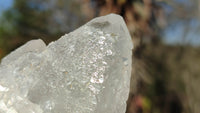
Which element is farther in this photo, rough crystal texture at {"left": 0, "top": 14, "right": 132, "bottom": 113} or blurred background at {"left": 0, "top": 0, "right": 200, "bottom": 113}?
blurred background at {"left": 0, "top": 0, "right": 200, "bottom": 113}

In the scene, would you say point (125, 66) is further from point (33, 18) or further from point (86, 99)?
point (33, 18)

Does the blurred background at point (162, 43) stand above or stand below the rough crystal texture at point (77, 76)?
below

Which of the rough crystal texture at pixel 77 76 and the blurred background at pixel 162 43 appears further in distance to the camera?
the blurred background at pixel 162 43

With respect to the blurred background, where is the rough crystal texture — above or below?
above

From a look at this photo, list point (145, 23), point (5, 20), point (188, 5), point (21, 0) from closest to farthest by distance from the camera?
1. point (145, 23)
2. point (188, 5)
3. point (5, 20)
4. point (21, 0)

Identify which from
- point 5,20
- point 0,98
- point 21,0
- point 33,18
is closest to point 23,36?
point 33,18

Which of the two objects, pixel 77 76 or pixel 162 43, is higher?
pixel 77 76

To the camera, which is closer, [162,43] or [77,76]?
[77,76]

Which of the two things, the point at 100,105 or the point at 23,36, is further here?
the point at 23,36
